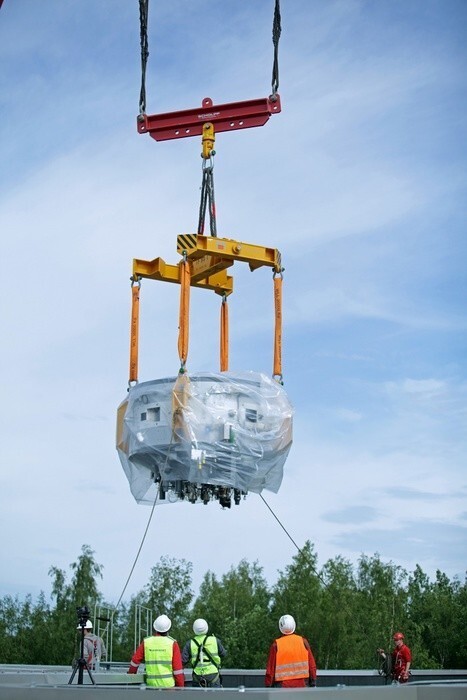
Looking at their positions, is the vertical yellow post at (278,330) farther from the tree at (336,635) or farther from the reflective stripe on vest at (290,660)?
the tree at (336,635)

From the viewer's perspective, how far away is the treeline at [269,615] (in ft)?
158

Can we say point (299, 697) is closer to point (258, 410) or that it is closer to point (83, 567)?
point (258, 410)

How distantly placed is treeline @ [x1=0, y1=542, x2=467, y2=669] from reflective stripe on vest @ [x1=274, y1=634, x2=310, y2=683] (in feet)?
113

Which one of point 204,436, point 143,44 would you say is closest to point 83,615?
point 204,436

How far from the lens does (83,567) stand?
5341cm

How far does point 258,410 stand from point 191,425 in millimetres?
1115

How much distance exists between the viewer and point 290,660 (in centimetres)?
1166

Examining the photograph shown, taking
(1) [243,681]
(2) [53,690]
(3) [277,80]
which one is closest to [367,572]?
(1) [243,681]

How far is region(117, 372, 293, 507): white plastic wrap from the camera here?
590 inches

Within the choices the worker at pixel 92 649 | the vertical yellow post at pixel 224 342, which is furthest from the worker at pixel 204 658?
the worker at pixel 92 649

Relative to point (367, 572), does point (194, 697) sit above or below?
below

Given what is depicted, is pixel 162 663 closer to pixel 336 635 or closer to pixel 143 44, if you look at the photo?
pixel 143 44

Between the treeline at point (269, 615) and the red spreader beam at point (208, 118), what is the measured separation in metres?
31.2

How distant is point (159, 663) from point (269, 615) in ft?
136
